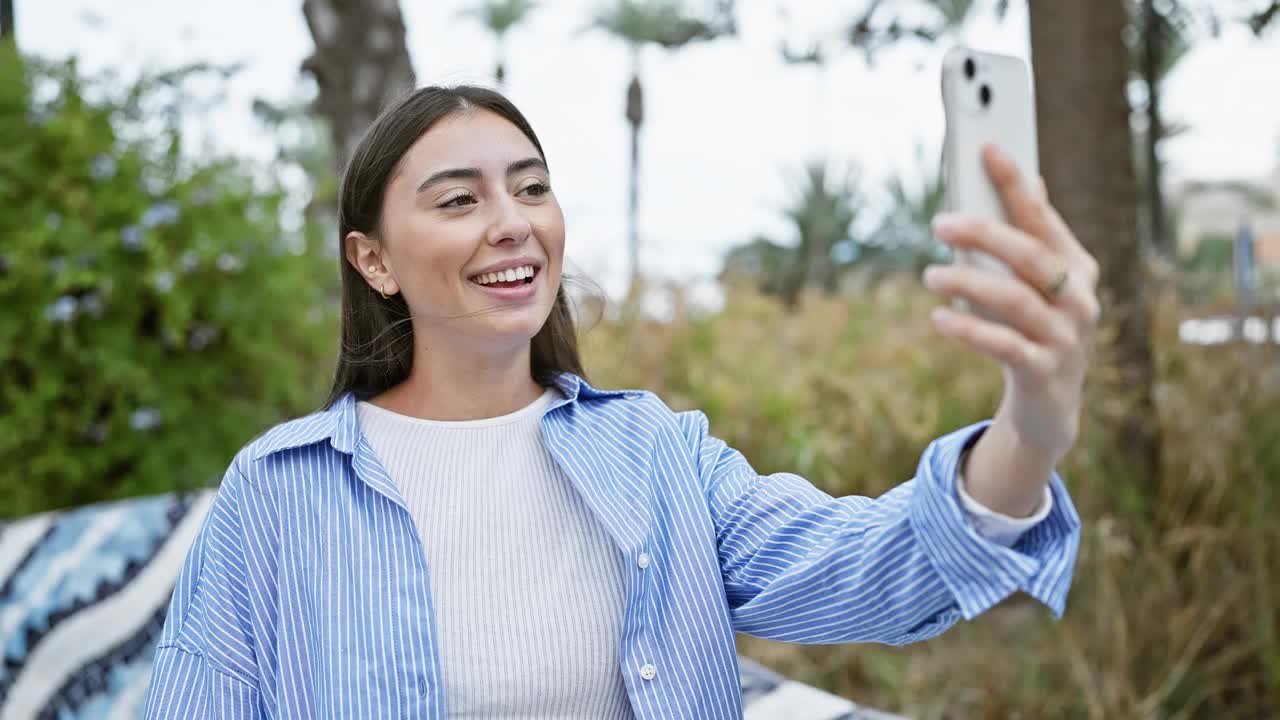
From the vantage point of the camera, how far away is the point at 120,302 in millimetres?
4059

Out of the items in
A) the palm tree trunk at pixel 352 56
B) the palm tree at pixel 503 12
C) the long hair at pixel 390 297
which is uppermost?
the palm tree at pixel 503 12

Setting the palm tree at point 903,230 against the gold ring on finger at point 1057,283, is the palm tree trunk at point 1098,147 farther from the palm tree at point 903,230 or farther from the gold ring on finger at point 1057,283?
the palm tree at point 903,230

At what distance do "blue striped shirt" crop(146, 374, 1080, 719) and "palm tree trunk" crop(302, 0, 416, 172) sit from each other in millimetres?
3715

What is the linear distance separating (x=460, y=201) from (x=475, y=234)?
0.07 m

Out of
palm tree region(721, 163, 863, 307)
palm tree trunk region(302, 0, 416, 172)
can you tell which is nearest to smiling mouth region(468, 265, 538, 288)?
palm tree trunk region(302, 0, 416, 172)

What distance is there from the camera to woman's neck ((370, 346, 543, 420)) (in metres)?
1.69

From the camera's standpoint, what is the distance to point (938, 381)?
14.9ft

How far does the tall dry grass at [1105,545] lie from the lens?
2.95 m

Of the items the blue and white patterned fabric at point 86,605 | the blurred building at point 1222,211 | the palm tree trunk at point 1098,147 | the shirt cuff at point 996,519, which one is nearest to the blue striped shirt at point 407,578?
the shirt cuff at point 996,519

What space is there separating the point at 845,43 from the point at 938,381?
1.35m

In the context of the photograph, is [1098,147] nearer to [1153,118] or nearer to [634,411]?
[634,411]

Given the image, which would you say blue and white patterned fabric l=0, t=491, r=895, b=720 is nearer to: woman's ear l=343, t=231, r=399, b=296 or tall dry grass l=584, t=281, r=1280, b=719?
woman's ear l=343, t=231, r=399, b=296

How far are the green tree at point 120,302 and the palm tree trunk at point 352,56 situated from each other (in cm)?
Answer: 81

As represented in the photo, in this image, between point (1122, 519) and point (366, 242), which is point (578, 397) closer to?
point (366, 242)
